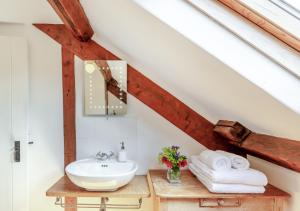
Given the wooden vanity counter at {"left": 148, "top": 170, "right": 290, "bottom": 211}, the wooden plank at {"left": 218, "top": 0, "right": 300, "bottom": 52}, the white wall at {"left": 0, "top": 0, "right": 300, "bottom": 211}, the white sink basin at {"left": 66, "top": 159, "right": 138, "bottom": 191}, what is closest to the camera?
the wooden plank at {"left": 218, "top": 0, "right": 300, "bottom": 52}

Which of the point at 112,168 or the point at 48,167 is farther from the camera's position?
the point at 48,167

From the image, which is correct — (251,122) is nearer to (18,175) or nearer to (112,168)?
(112,168)

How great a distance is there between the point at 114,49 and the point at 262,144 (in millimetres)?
1411

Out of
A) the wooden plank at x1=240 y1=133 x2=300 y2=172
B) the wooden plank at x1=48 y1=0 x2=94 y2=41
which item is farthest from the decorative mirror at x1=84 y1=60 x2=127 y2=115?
the wooden plank at x1=240 y1=133 x2=300 y2=172

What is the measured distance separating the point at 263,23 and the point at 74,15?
1127 millimetres

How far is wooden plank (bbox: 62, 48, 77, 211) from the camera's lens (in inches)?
95.7

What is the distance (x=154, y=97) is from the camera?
245cm

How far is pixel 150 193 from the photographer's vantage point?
199cm

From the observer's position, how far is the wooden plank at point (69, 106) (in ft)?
7.98

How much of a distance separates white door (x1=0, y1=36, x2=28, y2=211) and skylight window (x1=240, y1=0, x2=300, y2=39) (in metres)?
1.88

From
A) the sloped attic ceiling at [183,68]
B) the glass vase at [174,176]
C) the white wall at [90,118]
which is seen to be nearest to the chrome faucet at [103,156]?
the white wall at [90,118]

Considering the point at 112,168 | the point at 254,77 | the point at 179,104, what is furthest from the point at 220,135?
the point at 254,77

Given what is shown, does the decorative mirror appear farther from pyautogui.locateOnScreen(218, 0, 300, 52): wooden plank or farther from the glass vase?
pyautogui.locateOnScreen(218, 0, 300, 52): wooden plank

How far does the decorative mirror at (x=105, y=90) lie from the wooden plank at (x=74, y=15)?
0.31 m
